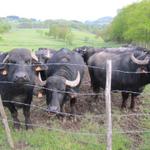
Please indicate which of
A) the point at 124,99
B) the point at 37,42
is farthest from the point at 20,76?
the point at 37,42

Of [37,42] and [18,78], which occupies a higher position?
[18,78]

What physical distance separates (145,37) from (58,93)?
3571cm

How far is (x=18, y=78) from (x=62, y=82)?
1.38m

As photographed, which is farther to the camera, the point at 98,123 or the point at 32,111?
the point at 32,111

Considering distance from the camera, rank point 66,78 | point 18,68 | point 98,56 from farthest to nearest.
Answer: point 98,56 → point 66,78 → point 18,68

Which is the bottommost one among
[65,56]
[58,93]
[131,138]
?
[131,138]

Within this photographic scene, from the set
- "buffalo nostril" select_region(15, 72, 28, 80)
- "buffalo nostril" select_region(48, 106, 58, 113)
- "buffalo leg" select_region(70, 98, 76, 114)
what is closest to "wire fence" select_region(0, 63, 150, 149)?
"buffalo nostril" select_region(48, 106, 58, 113)

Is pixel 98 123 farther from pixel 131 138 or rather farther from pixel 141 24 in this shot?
pixel 141 24

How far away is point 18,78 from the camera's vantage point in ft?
19.6

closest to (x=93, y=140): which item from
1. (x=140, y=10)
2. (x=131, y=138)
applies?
(x=131, y=138)

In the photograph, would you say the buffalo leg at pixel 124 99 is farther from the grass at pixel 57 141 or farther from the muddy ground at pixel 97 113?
the grass at pixel 57 141

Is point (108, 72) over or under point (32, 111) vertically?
over

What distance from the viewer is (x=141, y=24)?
40500mm

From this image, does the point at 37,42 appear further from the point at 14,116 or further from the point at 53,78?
the point at 14,116
